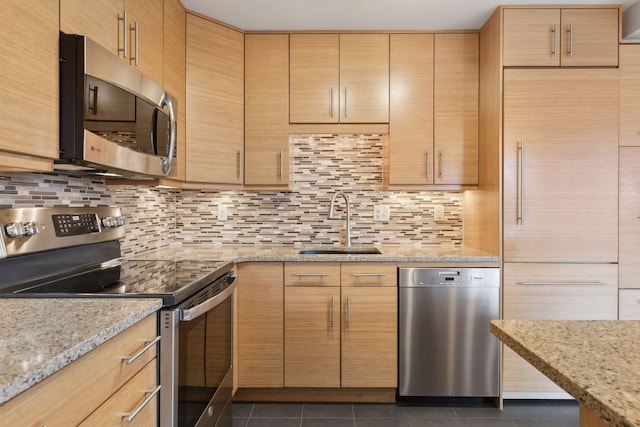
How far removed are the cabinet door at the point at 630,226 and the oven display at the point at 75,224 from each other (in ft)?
9.06

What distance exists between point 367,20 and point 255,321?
6.36ft

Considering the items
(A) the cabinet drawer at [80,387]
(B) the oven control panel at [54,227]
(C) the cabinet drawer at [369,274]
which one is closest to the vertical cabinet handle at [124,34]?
(B) the oven control panel at [54,227]

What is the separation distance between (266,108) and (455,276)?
1561 mm

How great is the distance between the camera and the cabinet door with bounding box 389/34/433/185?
8.37 ft

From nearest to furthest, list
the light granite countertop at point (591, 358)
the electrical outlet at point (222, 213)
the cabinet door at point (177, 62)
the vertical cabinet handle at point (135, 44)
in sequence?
1. the light granite countertop at point (591, 358)
2. the vertical cabinet handle at point (135, 44)
3. the cabinet door at point (177, 62)
4. the electrical outlet at point (222, 213)

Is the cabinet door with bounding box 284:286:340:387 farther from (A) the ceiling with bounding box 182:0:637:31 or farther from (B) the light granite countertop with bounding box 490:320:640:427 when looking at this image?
(A) the ceiling with bounding box 182:0:637:31

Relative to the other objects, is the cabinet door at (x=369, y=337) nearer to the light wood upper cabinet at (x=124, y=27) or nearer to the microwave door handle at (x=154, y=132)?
the microwave door handle at (x=154, y=132)

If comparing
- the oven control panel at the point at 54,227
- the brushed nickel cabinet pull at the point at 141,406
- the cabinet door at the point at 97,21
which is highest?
the cabinet door at the point at 97,21

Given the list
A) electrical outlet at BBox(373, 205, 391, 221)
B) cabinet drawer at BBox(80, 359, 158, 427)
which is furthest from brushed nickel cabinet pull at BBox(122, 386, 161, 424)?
electrical outlet at BBox(373, 205, 391, 221)

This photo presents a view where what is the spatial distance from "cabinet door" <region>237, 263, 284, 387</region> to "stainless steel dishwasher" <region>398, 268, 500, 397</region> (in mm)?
721

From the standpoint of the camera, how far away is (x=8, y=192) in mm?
1441

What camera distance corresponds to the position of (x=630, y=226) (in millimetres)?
2238

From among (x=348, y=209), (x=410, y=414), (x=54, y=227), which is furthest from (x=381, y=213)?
(x=54, y=227)

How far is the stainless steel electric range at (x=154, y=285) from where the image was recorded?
1236 millimetres
